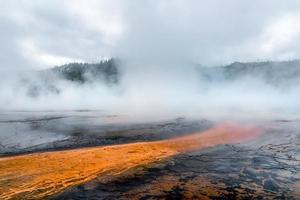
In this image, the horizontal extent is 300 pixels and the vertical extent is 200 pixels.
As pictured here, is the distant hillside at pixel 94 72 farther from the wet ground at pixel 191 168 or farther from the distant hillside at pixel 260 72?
the wet ground at pixel 191 168

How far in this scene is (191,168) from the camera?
34.1 ft

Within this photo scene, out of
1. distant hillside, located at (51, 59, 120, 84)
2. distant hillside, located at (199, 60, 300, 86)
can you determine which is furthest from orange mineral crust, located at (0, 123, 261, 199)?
distant hillside, located at (51, 59, 120, 84)

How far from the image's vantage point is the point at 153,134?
1725 cm

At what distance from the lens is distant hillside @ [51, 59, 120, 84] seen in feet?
285

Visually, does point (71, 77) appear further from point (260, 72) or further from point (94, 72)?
point (260, 72)

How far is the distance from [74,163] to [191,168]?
11.4ft

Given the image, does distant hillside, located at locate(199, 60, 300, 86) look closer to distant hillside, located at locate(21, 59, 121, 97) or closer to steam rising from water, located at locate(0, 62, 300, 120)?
steam rising from water, located at locate(0, 62, 300, 120)

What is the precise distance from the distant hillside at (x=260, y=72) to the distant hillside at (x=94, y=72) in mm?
21424

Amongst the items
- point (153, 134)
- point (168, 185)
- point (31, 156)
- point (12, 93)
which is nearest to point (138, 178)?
point (168, 185)

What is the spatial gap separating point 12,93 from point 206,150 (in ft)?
181

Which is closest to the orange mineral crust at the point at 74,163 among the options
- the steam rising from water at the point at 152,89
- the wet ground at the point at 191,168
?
the wet ground at the point at 191,168

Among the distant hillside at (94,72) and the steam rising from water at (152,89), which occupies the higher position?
the distant hillside at (94,72)

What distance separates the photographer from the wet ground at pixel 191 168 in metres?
8.23

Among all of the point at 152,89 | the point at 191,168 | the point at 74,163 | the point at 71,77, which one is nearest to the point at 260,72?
the point at 152,89
